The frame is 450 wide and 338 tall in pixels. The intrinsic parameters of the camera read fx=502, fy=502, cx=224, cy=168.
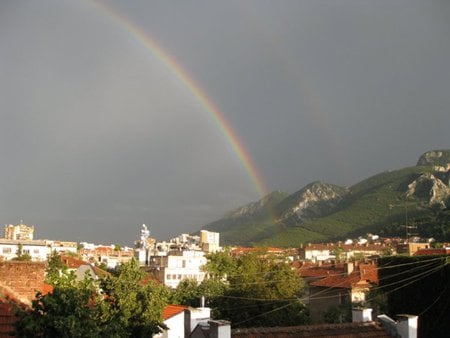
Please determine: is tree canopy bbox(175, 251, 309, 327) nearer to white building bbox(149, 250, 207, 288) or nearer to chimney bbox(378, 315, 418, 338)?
chimney bbox(378, 315, 418, 338)

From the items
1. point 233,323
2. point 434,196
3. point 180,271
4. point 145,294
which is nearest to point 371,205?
point 434,196

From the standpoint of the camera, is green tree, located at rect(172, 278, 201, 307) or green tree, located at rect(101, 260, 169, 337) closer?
green tree, located at rect(101, 260, 169, 337)

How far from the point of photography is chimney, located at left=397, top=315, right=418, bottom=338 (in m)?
14.5

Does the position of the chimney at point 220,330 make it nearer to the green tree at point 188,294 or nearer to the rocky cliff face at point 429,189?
the green tree at point 188,294

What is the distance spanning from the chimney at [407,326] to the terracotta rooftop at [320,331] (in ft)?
1.44

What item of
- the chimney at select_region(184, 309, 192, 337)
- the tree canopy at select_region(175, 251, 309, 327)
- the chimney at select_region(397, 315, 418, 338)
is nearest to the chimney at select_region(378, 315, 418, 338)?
the chimney at select_region(397, 315, 418, 338)

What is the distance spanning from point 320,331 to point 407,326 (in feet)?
8.44

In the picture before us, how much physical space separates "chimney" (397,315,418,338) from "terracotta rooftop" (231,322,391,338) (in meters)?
0.44

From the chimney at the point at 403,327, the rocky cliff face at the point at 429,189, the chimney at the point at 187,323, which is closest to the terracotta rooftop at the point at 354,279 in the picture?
the chimney at the point at 187,323

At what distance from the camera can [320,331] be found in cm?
1435

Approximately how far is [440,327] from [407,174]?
184 m

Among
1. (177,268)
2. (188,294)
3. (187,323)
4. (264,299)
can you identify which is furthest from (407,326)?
(177,268)

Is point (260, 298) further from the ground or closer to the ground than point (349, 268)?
closer to the ground

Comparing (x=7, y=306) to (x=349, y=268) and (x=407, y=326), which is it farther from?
(x=349, y=268)
